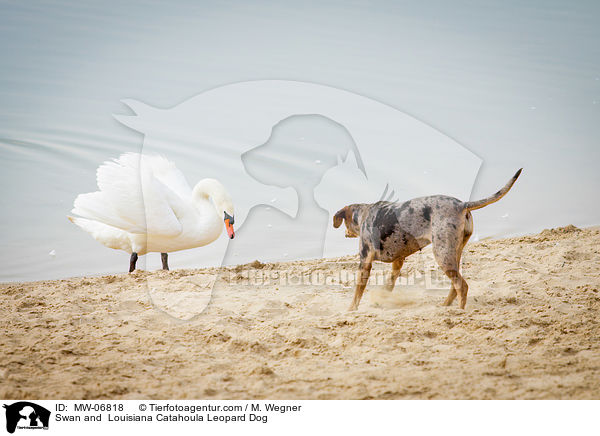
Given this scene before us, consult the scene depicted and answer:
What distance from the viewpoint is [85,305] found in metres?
4.38

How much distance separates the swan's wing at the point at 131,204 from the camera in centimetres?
514

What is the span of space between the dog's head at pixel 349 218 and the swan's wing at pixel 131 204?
5.62 ft

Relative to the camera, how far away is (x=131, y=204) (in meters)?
5.15

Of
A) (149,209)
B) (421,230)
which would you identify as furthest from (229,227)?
(421,230)

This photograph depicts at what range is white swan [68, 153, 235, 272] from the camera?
5.17 metres

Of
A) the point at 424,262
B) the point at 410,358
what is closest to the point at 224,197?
the point at 424,262

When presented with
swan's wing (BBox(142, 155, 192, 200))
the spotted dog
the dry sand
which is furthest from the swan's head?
the spotted dog

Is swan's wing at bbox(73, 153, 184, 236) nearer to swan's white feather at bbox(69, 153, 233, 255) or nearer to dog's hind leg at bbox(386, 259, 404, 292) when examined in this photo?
swan's white feather at bbox(69, 153, 233, 255)

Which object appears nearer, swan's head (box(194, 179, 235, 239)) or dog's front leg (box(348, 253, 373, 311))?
dog's front leg (box(348, 253, 373, 311))

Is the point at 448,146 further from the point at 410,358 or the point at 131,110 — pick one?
the point at 410,358

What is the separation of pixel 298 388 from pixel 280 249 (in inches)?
146
